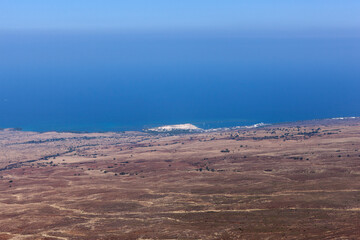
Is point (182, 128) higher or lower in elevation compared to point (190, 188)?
higher

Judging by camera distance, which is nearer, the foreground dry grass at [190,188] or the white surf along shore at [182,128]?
the foreground dry grass at [190,188]

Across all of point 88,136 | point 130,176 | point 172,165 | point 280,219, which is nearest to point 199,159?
point 172,165

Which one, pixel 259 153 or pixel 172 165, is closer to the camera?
pixel 172 165

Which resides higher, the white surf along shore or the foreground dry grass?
the white surf along shore

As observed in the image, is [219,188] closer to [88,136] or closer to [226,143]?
[226,143]

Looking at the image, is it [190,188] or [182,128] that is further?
[182,128]

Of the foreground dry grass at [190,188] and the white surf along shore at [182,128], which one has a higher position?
the white surf along shore at [182,128]

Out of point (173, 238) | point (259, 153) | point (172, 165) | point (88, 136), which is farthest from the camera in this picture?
point (88, 136)

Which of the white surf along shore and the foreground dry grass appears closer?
the foreground dry grass
